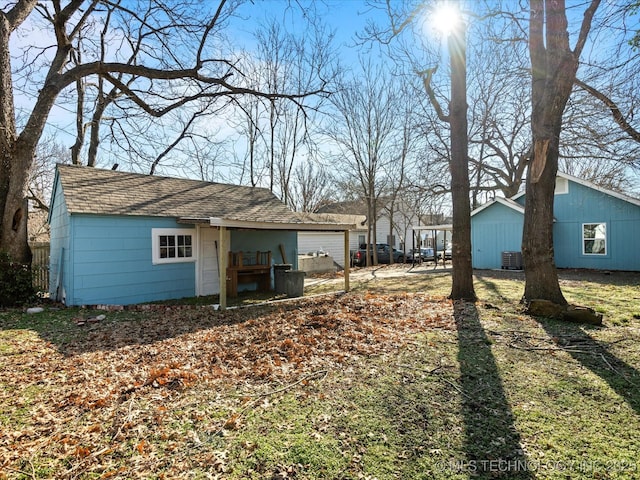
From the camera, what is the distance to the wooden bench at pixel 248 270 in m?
9.82

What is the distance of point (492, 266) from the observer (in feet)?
56.9

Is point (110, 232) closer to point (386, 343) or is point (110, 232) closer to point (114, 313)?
point (114, 313)

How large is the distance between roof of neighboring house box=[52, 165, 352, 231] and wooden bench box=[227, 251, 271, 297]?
47.3 inches

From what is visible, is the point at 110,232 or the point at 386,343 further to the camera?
the point at 110,232

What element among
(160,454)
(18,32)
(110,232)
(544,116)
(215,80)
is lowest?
(160,454)

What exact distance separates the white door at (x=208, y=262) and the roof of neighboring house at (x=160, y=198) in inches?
23.1

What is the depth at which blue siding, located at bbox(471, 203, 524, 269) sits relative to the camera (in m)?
16.4

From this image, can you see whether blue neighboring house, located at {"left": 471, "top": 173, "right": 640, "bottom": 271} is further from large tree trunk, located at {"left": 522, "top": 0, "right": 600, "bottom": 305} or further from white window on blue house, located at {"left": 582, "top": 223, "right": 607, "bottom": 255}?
large tree trunk, located at {"left": 522, "top": 0, "right": 600, "bottom": 305}

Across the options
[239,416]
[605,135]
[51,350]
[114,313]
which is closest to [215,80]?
[114,313]

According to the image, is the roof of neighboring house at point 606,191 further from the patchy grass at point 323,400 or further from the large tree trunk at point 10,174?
the large tree trunk at point 10,174

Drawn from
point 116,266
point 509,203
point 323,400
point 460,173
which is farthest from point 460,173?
point 509,203

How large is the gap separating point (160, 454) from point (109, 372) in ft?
6.68

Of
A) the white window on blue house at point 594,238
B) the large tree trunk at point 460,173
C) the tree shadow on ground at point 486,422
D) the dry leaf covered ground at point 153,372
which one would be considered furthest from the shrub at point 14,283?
the white window on blue house at point 594,238

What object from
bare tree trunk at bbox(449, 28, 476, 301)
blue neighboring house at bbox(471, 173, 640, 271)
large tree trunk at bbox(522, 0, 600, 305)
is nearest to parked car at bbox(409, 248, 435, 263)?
blue neighboring house at bbox(471, 173, 640, 271)
